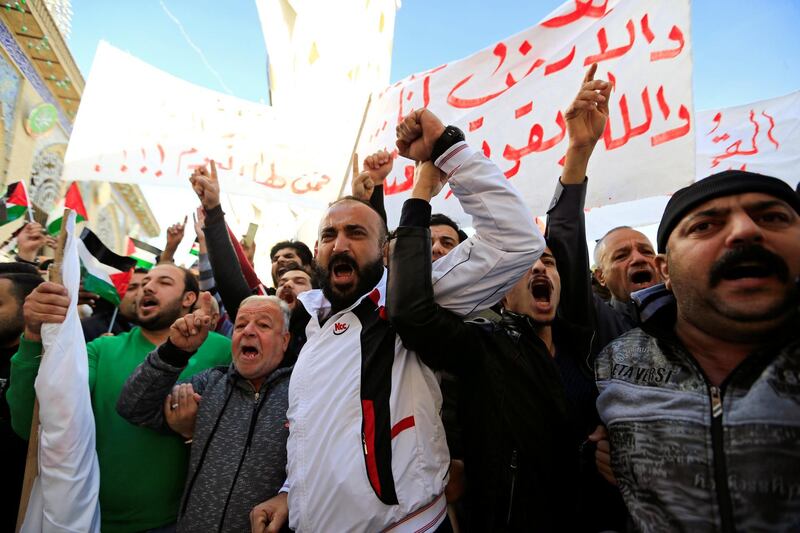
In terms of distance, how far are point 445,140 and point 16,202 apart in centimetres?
393

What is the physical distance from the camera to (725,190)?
104 centimetres

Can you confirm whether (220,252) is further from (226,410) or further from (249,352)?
(226,410)

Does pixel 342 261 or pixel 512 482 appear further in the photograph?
pixel 342 261

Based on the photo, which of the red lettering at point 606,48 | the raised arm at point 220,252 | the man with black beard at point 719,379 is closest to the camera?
the man with black beard at point 719,379

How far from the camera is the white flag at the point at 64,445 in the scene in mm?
1588

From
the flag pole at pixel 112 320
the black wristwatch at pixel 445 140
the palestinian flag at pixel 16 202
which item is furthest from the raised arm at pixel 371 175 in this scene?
the palestinian flag at pixel 16 202

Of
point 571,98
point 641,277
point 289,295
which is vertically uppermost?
point 571,98

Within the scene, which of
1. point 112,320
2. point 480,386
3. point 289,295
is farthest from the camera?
point 112,320

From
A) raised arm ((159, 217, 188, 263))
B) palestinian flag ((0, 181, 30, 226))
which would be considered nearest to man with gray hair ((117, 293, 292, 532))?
raised arm ((159, 217, 188, 263))

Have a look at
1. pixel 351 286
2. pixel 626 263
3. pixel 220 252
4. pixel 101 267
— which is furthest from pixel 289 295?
pixel 626 263

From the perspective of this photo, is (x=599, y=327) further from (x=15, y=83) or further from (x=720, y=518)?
(x=15, y=83)

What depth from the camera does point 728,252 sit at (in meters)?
1.00

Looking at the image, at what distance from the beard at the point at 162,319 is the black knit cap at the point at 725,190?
225 cm

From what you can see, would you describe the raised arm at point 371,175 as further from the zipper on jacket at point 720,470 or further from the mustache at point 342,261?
the zipper on jacket at point 720,470
